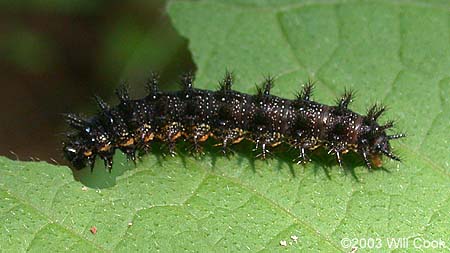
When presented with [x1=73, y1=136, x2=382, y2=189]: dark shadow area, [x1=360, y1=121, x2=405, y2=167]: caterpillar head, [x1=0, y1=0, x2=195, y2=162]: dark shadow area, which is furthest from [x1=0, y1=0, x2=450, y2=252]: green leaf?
[x1=0, y1=0, x2=195, y2=162]: dark shadow area

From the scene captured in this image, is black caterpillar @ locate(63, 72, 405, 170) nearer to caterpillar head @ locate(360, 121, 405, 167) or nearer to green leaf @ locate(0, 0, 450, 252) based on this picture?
caterpillar head @ locate(360, 121, 405, 167)

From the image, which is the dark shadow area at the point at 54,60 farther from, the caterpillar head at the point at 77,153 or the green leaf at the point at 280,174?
the caterpillar head at the point at 77,153

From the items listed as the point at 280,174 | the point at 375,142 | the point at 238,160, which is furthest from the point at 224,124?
the point at 375,142

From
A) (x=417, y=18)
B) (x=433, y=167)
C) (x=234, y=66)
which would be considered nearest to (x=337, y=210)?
(x=433, y=167)

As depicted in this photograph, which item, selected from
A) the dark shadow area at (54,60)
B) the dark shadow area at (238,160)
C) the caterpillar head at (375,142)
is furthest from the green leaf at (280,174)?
the dark shadow area at (54,60)

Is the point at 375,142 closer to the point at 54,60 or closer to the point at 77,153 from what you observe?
the point at 77,153
